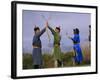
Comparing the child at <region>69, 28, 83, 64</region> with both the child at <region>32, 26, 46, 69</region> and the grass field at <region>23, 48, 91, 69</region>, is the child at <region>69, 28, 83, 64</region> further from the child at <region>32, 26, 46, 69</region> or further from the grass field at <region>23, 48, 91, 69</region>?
the child at <region>32, 26, 46, 69</region>

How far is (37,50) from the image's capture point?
1812mm

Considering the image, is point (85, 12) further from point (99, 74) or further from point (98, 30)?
point (99, 74)

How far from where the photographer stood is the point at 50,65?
6.06 ft

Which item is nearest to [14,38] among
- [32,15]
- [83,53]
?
[32,15]

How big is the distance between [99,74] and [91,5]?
600mm

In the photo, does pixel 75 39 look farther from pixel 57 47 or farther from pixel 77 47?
pixel 57 47

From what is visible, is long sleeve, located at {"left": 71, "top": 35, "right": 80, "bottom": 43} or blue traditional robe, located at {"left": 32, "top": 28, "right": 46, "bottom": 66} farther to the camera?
long sleeve, located at {"left": 71, "top": 35, "right": 80, "bottom": 43}

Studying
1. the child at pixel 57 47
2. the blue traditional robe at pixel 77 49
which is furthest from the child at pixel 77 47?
the child at pixel 57 47

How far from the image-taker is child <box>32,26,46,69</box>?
5.92ft

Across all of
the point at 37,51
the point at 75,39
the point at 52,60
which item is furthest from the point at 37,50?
the point at 75,39

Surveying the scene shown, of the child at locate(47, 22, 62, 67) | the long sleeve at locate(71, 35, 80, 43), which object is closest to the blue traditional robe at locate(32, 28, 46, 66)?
the child at locate(47, 22, 62, 67)

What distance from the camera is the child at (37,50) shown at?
71.0 inches

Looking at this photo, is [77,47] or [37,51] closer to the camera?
[37,51]
